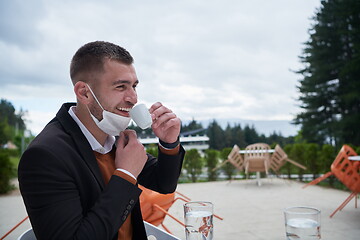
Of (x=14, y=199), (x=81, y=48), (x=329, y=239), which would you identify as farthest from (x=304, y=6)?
(x=81, y=48)

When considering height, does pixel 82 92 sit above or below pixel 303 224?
above

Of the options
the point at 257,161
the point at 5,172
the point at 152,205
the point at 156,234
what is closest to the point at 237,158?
the point at 257,161

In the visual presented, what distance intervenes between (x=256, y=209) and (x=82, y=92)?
3.53 metres

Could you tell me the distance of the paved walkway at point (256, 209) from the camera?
2982mm

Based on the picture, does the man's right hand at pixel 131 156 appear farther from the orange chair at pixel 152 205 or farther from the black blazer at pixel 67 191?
the orange chair at pixel 152 205

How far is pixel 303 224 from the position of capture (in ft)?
2.39

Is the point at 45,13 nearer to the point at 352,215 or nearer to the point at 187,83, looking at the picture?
the point at 352,215

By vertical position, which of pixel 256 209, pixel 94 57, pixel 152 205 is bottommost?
pixel 256 209

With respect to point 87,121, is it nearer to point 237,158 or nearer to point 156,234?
point 156,234

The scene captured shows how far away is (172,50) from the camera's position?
409 inches

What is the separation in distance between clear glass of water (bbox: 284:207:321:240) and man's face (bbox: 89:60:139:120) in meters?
0.61

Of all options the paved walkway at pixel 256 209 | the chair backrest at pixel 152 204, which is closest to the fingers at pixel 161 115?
the chair backrest at pixel 152 204

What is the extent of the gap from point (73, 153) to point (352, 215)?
3.66 m

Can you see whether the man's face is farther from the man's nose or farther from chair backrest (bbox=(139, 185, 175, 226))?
chair backrest (bbox=(139, 185, 175, 226))
